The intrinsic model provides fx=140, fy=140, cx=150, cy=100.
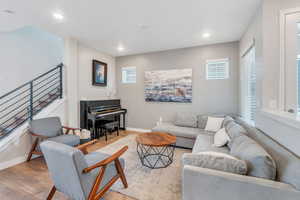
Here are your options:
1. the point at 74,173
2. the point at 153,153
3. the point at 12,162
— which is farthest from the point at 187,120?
the point at 12,162

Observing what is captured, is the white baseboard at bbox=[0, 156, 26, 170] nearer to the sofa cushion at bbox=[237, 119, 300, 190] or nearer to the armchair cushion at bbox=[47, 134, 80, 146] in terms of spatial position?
the armchair cushion at bbox=[47, 134, 80, 146]

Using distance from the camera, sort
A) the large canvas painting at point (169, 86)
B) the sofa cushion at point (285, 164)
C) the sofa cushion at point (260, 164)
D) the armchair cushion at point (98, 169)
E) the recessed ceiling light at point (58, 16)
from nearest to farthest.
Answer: the sofa cushion at point (285, 164) < the sofa cushion at point (260, 164) < the armchair cushion at point (98, 169) < the recessed ceiling light at point (58, 16) < the large canvas painting at point (169, 86)

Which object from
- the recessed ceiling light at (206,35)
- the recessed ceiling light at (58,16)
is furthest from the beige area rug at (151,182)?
the recessed ceiling light at (58,16)

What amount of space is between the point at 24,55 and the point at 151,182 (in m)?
4.75

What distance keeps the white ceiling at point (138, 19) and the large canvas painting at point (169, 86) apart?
37.8 inches

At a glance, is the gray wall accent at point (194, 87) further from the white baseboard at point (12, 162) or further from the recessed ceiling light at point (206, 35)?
the white baseboard at point (12, 162)

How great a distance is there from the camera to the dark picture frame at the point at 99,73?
4.37 meters

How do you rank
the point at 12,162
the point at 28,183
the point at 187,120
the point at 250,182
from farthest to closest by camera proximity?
the point at 187,120 → the point at 12,162 → the point at 28,183 → the point at 250,182

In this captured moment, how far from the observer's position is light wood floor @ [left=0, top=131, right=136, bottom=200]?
5.87 feet

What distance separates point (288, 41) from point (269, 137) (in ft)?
4.36

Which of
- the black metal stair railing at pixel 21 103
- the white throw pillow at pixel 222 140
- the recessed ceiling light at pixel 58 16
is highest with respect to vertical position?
the recessed ceiling light at pixel 58 16

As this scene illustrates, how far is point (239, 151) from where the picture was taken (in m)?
1.57

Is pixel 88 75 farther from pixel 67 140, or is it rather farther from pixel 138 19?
pixel 138 19

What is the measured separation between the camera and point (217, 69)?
394 centimetres
